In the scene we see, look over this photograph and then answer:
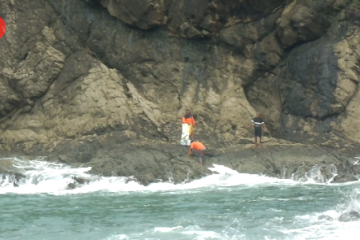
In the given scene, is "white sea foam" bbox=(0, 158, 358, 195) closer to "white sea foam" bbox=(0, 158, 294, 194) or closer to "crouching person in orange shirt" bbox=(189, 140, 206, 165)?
"white sea foam" bbox=(0, 158, 294, 194)

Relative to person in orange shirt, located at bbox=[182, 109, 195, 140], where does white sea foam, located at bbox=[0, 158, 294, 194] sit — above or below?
below

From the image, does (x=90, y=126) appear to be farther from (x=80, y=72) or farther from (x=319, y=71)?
(x=319, y=71)

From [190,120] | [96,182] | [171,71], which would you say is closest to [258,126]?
[190,120]

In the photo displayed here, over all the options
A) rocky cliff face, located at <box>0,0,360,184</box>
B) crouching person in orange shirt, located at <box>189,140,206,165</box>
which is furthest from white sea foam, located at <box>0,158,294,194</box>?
rocky cliff face, located at <box>0,0,360,184</box>

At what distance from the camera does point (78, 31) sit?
28.2 metres

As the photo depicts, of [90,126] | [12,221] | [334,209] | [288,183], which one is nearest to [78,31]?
[90,126]

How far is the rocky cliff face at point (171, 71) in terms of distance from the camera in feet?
83.9

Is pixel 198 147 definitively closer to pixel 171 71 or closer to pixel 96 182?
pixel 96 182

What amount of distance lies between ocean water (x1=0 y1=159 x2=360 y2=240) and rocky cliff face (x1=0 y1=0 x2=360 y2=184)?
274 centimetres

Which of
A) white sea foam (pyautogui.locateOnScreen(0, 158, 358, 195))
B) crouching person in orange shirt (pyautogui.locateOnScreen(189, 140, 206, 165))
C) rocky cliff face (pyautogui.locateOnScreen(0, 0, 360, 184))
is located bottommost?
white sea foam (pyautogui.locateOnScreen(0, 158, 358, 195))

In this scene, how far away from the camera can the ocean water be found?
591 inches

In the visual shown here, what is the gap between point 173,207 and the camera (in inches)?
712

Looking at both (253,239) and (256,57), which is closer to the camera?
(253,239)

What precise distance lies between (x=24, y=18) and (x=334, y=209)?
53.1 feet
